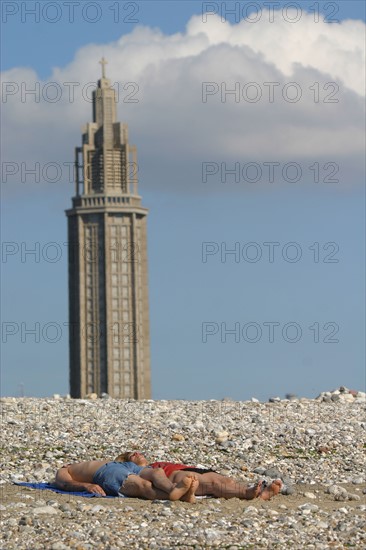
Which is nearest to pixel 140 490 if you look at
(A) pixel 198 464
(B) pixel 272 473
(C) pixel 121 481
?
(C) pixel 121 481

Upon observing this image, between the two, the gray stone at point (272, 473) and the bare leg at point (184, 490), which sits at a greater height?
the bare leg at point (184, 490)

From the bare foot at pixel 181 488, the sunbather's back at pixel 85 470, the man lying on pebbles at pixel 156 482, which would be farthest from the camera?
the sunbather's back at pixel 85 470

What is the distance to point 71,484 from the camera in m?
18.2

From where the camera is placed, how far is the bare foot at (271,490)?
17.5 m

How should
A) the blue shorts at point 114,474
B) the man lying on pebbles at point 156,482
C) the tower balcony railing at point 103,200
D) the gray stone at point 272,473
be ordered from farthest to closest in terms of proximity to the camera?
the tower balcony railing at point 103,200, the gray stone at point 272,473, the blue shorts at point 114,474, the man lying on pebbles at point 156,482

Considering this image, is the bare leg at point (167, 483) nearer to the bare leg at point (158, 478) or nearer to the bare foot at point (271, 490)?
the bare leg at point (158, 478)

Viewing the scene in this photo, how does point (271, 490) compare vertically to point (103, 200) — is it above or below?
below

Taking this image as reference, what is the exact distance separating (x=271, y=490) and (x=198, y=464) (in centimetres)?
441

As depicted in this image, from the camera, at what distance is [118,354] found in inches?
4198

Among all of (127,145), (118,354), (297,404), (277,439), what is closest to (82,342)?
(118,354)

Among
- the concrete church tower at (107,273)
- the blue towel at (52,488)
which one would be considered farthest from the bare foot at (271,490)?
the concrete church tower at (107,273)

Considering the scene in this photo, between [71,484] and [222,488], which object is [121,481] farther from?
[222,488]

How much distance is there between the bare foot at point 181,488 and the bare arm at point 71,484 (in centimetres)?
111

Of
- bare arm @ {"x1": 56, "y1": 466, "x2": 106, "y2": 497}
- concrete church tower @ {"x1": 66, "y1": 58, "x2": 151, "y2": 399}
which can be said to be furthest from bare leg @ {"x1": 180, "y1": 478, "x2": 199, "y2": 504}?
concrete church tower @ {"x1": 66, "y1": 58, "x2": 151, "y2": 399}
